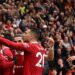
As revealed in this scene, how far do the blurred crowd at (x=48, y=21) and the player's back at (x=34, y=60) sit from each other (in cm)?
319

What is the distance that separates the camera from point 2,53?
8.92 meters

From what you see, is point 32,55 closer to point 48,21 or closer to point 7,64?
point 7,64

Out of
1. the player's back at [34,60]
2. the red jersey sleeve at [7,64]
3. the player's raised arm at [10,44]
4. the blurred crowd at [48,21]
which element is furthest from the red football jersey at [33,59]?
the blurred crowd at [48,21]

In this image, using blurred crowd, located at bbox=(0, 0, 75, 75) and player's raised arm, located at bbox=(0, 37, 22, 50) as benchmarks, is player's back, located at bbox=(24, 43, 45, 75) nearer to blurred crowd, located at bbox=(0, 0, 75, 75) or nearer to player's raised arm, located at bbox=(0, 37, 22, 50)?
player's raised arm, located at bbox=(0, 37, 22, 50)

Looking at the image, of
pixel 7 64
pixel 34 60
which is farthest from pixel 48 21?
pixel 34 60

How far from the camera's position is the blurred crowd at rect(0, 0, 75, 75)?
41.0 ft

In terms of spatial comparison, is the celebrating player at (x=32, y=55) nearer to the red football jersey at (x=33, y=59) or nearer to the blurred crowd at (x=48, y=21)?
the red football jersey at (x=33, y=59)

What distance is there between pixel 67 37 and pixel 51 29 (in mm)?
1070

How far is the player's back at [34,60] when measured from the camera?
8406 millimetres

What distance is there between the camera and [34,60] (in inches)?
334

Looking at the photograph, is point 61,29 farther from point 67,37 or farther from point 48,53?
point 48,53

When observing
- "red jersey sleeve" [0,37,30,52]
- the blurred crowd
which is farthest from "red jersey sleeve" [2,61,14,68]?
the blurred crowd

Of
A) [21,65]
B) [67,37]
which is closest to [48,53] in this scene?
[21,65]

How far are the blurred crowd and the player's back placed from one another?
10.5 feet
